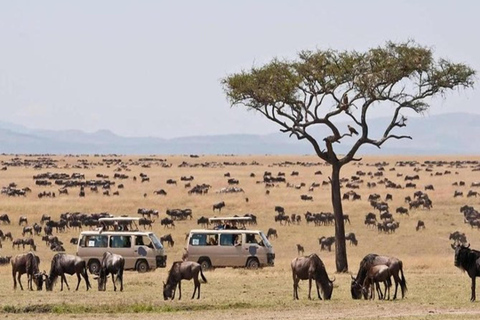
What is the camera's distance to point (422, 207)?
66.2m

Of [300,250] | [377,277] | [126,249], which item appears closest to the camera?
[377,277]

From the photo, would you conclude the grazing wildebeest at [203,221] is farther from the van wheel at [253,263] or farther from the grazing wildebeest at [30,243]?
the van wheel at [253,263]

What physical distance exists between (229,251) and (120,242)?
4150 millimetres

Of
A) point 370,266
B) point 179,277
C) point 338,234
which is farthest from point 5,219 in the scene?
point 370,266

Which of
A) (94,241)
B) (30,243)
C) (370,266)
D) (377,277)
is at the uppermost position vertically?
(94,241)

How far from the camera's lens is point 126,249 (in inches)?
1543

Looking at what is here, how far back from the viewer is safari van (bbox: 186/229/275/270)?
39.6m

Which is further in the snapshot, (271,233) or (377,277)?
(271,233)

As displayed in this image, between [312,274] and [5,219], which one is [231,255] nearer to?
[312,274]

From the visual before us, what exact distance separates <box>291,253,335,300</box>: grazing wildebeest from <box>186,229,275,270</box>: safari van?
37.0 ft

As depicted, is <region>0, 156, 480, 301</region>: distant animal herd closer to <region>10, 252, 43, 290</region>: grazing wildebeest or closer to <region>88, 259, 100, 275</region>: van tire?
<region>10, 252, 43, 290</region>: grazing wildebeest

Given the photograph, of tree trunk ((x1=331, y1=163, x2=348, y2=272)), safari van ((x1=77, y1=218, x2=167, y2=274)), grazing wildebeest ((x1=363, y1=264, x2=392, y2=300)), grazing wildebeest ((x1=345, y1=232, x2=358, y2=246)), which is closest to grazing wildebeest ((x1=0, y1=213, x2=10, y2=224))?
grazing wildebeest ((x1=345, y1=232, x2=358, y2=246))

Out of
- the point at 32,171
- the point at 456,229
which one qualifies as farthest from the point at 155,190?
the point at 32,171

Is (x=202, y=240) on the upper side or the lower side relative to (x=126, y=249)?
upper
